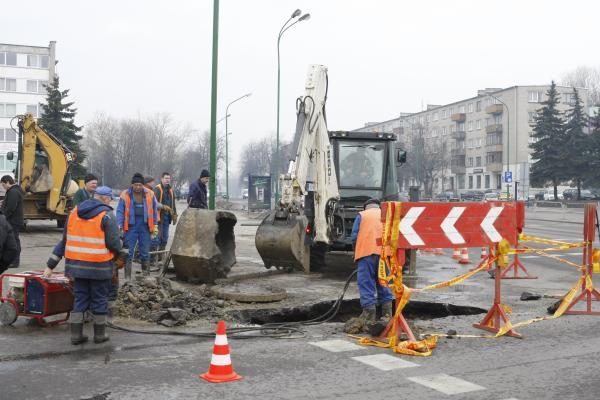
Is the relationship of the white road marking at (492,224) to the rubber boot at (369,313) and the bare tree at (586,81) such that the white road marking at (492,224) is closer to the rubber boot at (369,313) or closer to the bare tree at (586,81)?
the rubber boot at (369,313)

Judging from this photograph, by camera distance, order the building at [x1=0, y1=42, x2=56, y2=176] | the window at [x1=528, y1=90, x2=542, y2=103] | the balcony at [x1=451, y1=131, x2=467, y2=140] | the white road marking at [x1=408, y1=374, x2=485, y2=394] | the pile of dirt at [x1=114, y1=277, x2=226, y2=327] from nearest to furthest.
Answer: the white road marking at [x1=408, y1=374, x2=485, y2=394] → the pile of dirt at [x1=114, y1=277, x2=226, y2=327] → the building at [x1=0, y1=42, x2=56, y2=176] → the window at [x1=528, y1=90, x2=542, y2=103] → the balcony at [x1=451, y1=131, x2=467, y2=140]

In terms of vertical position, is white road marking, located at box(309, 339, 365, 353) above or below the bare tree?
below

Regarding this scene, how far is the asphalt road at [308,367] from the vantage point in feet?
17.3

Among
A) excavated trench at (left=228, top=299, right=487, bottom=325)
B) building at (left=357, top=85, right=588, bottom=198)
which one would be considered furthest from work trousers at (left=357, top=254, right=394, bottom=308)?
building at (left=357, top=85, right=588, bottom=198)

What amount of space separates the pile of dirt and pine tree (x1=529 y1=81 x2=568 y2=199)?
5407 cm

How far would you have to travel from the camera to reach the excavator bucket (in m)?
11.4

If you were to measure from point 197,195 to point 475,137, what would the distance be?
8225cm

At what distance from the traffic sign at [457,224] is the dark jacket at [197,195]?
6.45 m

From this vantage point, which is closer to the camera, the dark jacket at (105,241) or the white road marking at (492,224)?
the dark jacket at (105,241)

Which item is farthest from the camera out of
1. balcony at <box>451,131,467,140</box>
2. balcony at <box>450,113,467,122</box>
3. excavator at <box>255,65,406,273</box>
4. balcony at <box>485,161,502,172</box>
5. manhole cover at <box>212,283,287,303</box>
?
balcony at <box>451,131,467,140</box>

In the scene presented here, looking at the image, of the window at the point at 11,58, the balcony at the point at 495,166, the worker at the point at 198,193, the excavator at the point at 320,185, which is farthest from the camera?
the balcony at the point at 495,166

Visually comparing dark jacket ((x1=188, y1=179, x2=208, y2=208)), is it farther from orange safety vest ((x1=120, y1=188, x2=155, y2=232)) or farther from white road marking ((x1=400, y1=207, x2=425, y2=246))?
white road marking ((x1=400, y1=207, x2=425, y2=246))

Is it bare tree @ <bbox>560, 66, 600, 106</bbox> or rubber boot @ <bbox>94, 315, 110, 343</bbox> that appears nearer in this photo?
rubber boot @ <bbox>94, 315, 110, 343</bbox>

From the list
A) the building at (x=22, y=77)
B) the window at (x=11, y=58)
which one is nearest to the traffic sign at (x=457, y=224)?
the building at (x=22, y=77)
